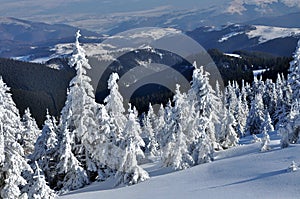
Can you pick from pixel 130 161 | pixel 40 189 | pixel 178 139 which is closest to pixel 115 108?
pixel 178 139

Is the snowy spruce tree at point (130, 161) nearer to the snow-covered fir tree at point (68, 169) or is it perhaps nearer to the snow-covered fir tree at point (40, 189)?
the snow-covered fir tree at point (68, 169)

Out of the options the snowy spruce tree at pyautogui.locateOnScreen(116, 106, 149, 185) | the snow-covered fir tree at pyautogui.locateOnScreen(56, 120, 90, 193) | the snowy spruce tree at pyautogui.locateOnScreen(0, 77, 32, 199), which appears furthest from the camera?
the snow-covered fir tree at pyautogui.locateOnScreen(56, 120, 90, 193)

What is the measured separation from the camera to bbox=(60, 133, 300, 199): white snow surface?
20.0 meters

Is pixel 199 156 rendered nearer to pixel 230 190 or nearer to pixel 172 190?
pixel 172 190

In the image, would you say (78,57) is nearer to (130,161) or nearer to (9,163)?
(130,161)

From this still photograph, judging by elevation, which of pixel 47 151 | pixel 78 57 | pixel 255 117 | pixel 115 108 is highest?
pixel 78 57

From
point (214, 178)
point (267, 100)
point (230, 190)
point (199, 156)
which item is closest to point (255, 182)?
point (230, 190)

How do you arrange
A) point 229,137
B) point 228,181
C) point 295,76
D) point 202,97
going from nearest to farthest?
point 228,181
point 202,97
point 229,137
point 295,76

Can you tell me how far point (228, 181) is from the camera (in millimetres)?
23125

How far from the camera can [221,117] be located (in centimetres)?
3781

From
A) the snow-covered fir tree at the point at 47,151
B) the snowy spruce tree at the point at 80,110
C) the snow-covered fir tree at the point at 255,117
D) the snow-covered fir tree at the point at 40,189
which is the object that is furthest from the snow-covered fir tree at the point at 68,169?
the snow-covered fir tree at the point at 255,117

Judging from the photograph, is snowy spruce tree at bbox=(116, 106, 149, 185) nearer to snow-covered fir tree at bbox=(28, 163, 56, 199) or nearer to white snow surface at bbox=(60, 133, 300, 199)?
white snow surface at bbox=(60, 133, 300, 199)

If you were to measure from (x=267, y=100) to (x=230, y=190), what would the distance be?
208 feet

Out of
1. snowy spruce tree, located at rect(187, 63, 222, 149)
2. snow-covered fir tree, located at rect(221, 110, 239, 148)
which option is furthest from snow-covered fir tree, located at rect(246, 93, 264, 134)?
snowy spruce tree, located at rect(187, 63, 222, 149)
